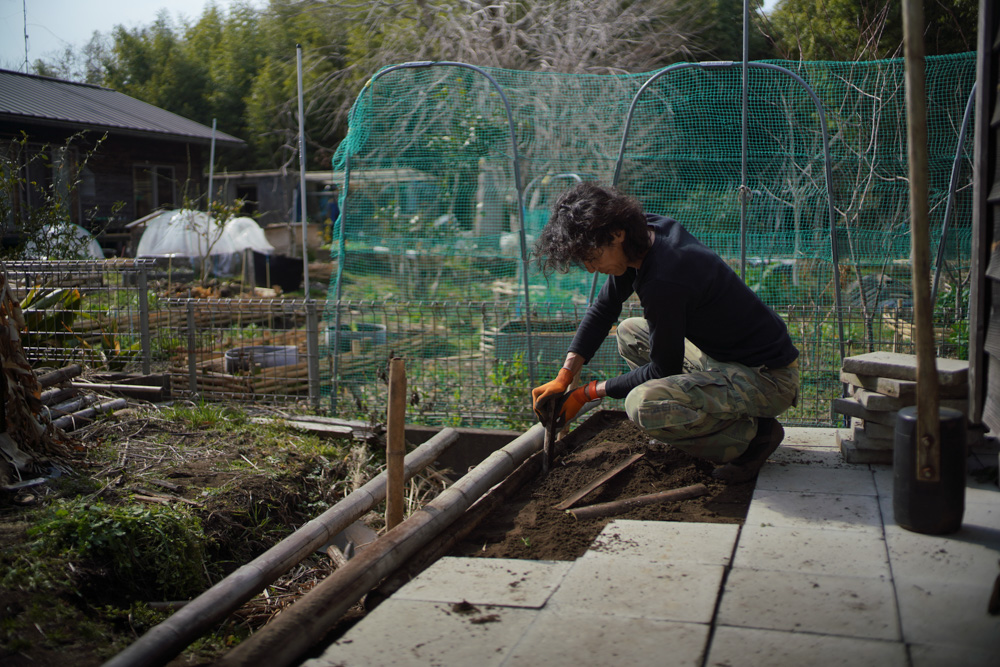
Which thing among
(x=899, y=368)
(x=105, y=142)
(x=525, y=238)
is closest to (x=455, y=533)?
(x=899, y=368)

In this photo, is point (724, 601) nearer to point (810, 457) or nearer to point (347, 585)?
point (347, 585)

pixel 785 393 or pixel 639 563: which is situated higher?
pixel 785 393

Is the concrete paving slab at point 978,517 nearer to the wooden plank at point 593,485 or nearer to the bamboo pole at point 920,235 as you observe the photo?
the bamboo pole at point 920,235

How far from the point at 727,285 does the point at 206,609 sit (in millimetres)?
2367

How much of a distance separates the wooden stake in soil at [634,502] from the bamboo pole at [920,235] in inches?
42.4

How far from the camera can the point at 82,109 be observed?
1714 centimetres

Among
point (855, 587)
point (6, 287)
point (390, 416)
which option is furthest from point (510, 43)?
point (855, 587)

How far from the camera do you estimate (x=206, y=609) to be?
8.32 feet

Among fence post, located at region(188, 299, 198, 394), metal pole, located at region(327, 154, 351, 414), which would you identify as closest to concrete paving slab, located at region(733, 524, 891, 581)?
metal pole, located at region(327, 154, 351, 414)

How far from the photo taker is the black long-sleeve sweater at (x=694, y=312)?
318 cm

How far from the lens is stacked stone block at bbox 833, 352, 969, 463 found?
3344 millimetres

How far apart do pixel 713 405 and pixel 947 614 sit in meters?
1.30

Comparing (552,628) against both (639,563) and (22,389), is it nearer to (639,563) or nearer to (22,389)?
(639,563)

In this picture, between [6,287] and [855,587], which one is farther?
[6,287]
